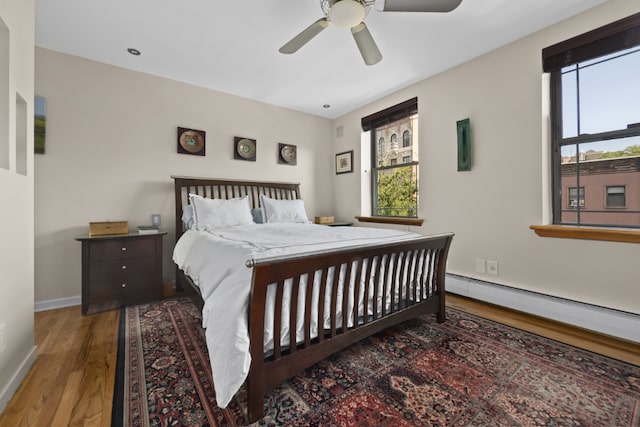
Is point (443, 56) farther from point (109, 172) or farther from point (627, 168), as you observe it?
point (109, 172)

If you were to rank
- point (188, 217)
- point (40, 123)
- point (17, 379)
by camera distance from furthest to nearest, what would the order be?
point (188, 217) → point (40, 123) → point (17, 379)

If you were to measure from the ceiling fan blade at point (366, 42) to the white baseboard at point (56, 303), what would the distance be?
3.50 metres

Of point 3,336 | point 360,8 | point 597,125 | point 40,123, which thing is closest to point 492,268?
point 597,125

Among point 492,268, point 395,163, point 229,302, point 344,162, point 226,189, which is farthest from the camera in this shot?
point 344,162

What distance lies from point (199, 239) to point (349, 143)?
2959 mm

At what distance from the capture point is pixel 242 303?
3.99 feet

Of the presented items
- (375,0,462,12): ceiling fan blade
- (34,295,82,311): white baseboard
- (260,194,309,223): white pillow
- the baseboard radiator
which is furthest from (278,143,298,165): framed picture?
(34,295,82,311): white baseboard

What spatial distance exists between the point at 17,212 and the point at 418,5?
2638mm

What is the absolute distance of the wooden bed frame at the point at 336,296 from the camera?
123 cm

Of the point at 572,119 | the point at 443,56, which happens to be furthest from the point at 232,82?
the point at 572,119

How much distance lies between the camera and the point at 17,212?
1.52m

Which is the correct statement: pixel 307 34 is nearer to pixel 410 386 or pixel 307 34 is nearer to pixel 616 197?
pixel 410 386

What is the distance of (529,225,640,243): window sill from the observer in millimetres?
1931

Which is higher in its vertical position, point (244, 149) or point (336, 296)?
point (244, 149)
